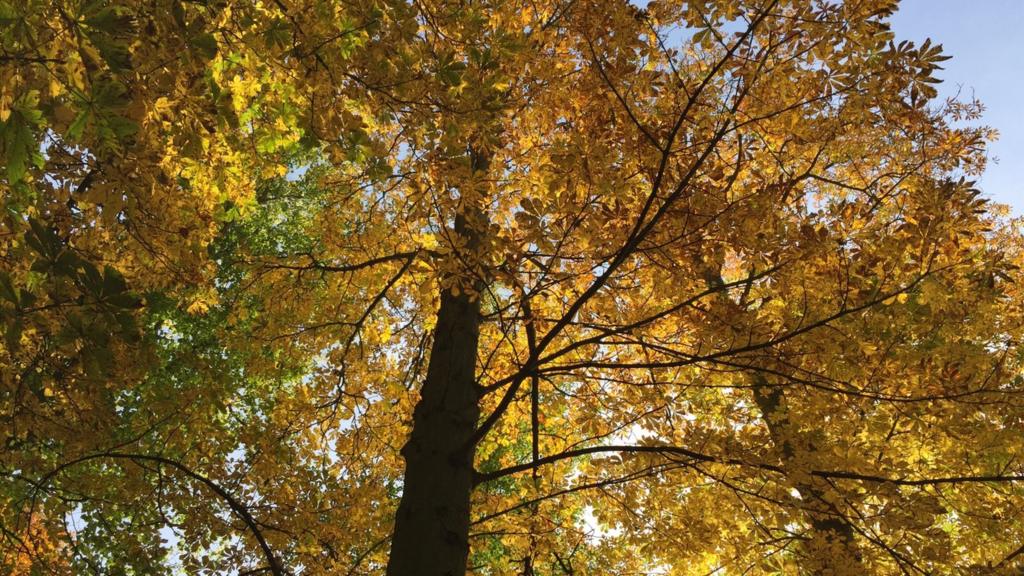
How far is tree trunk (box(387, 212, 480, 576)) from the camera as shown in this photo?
279cm

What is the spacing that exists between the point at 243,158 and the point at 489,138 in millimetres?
2407

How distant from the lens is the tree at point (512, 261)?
260cm

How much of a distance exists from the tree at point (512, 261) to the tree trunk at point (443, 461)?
0.02m

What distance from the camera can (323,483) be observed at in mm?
5062

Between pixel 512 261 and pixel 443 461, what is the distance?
1153 millimetres

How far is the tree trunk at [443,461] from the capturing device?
2.79m

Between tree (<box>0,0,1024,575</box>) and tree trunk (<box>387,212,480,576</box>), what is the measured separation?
0.05 ft

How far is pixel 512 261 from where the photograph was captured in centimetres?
314

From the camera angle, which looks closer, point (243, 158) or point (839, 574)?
point (839, 574)

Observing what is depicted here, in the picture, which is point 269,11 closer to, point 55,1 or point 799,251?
point 55,1

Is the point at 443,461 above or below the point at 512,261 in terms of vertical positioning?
below

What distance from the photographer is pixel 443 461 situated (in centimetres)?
314

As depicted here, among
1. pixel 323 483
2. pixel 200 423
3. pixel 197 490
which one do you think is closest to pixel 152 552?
pixel 197 490

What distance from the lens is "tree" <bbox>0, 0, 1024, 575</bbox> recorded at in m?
2.60
